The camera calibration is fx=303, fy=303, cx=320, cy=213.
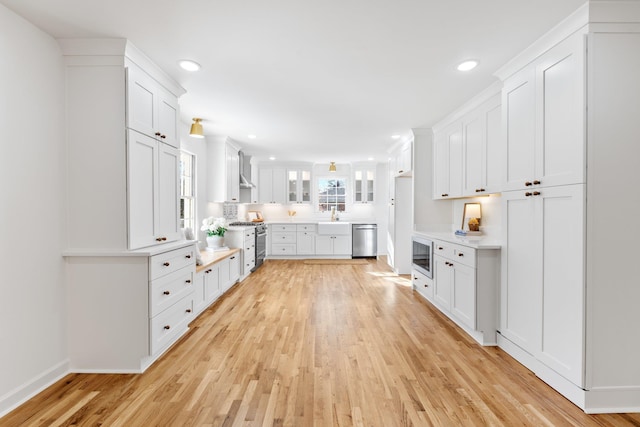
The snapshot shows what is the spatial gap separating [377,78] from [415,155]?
2209 millimetres

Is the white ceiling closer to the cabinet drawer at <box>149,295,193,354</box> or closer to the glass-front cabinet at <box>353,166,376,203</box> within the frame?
the cabinet drawer at <box>149,295,193,354</box>

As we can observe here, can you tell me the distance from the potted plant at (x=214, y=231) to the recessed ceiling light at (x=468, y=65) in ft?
12.2

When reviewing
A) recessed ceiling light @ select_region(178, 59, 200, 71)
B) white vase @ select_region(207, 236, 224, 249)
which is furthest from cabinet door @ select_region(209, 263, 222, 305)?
recessed ceiling light @ select_region(178, 59, 200, 71)

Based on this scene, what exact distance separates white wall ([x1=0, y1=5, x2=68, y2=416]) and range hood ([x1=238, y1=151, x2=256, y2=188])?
13.0ft

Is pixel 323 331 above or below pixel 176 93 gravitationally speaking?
below

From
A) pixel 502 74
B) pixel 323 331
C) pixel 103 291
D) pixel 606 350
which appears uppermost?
pixel 502 74

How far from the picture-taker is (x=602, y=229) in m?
1.86

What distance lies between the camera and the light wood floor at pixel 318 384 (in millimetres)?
1793

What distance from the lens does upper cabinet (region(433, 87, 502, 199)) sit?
3062 millimetres

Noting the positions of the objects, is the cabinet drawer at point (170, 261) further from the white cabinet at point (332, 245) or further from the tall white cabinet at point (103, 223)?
the white cabinet at point (332, 245)

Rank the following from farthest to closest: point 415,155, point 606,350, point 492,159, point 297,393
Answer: point 415,155, point 492,159, point 297,393, point 606,350

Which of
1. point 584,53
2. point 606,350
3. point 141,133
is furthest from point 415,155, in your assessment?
point 141,133

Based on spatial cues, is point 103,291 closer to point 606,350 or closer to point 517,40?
point 606,350

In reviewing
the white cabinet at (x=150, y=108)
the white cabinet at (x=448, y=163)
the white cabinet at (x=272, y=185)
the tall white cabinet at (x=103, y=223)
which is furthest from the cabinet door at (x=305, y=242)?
the tall white cabinet at (x=103, y=223)
